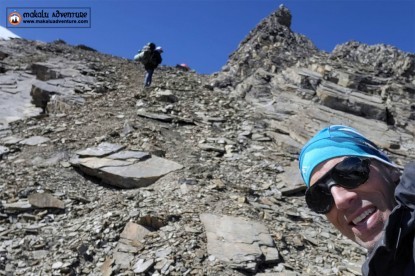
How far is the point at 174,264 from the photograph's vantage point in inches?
225

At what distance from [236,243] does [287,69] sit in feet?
50.3

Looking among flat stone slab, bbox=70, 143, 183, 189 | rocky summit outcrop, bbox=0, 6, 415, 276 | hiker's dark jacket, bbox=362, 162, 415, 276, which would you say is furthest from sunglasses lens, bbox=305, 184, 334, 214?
flat stone slab, bbox=70, 143, 183, 189

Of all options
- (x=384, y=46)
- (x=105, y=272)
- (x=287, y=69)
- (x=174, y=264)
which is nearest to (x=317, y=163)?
(x=174, y=264)

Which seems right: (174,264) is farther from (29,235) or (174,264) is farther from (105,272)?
(29,235)

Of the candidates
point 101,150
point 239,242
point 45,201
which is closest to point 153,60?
point 101,150

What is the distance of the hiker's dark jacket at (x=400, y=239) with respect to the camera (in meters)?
1.78

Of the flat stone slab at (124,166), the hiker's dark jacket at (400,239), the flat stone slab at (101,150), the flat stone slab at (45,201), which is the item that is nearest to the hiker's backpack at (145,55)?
the flat stone slab at (101,150)

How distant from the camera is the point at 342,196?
227 centimetres

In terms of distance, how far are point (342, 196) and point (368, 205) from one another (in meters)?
0.18

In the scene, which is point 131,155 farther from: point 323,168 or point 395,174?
point 395,174

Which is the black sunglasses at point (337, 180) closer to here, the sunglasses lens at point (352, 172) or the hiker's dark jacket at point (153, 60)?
the sunglasses lens at point (352, 172)

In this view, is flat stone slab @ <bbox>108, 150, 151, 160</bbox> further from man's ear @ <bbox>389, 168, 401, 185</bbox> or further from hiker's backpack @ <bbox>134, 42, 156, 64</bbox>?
hiker's backpack @ <bbox>134, 42, 156, 64</bbox>

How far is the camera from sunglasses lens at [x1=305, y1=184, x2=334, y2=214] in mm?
2396

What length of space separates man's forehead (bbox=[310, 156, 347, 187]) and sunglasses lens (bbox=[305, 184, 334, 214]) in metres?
0.05
